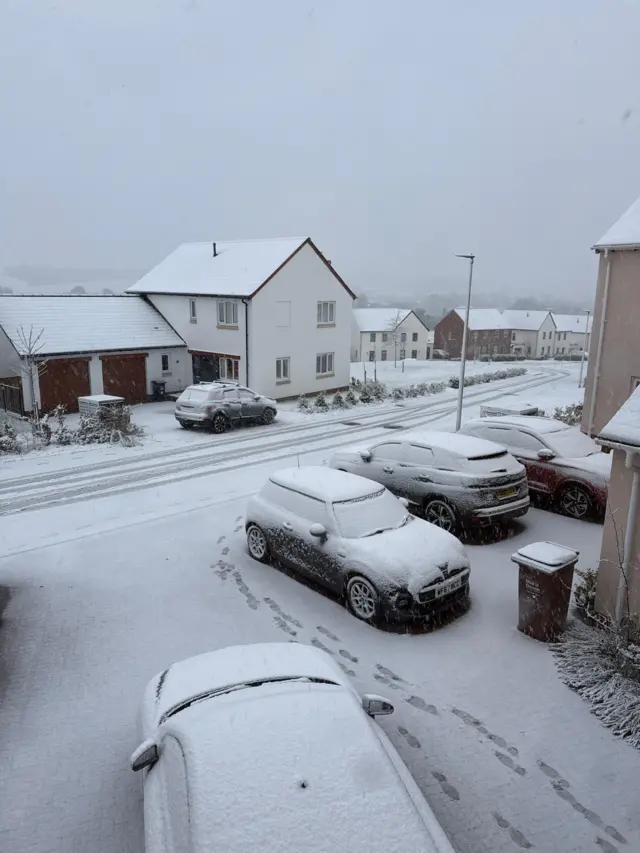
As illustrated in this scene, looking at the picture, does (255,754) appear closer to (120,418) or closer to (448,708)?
(448,708)

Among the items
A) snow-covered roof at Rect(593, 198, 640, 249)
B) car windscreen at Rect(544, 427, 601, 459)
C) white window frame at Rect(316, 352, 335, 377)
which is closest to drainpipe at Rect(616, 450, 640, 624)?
car windscreen at Rect(544, 427, 601, 459)

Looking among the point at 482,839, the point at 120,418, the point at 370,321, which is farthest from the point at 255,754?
the point at 370,321

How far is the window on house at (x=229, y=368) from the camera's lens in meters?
28.0

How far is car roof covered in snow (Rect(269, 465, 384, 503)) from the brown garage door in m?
18.9

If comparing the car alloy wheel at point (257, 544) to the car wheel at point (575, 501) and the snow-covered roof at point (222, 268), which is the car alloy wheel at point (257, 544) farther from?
the snow-covered roof at point (222, 268)

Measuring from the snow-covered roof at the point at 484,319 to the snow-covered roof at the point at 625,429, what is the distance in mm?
74362

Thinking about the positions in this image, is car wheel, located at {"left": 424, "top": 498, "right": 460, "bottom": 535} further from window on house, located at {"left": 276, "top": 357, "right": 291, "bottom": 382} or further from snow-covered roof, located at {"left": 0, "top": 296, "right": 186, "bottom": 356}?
snow-covered roof, located at {"left": 0, "top": 296, "right": 186, "bottom": 356}

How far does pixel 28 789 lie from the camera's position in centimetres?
512

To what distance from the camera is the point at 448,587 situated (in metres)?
7.86


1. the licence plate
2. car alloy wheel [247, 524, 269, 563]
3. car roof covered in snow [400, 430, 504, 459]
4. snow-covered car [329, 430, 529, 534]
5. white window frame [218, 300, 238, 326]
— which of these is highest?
white window frame [218, 300, 238, 326]

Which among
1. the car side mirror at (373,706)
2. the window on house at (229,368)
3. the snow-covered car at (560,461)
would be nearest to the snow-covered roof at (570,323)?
the window on house at (229,368)

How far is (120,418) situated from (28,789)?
15949 mm

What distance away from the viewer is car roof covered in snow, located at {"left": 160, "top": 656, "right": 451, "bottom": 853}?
3.14 metres

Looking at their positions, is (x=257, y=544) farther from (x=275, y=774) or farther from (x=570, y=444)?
(x=570, y=444)
